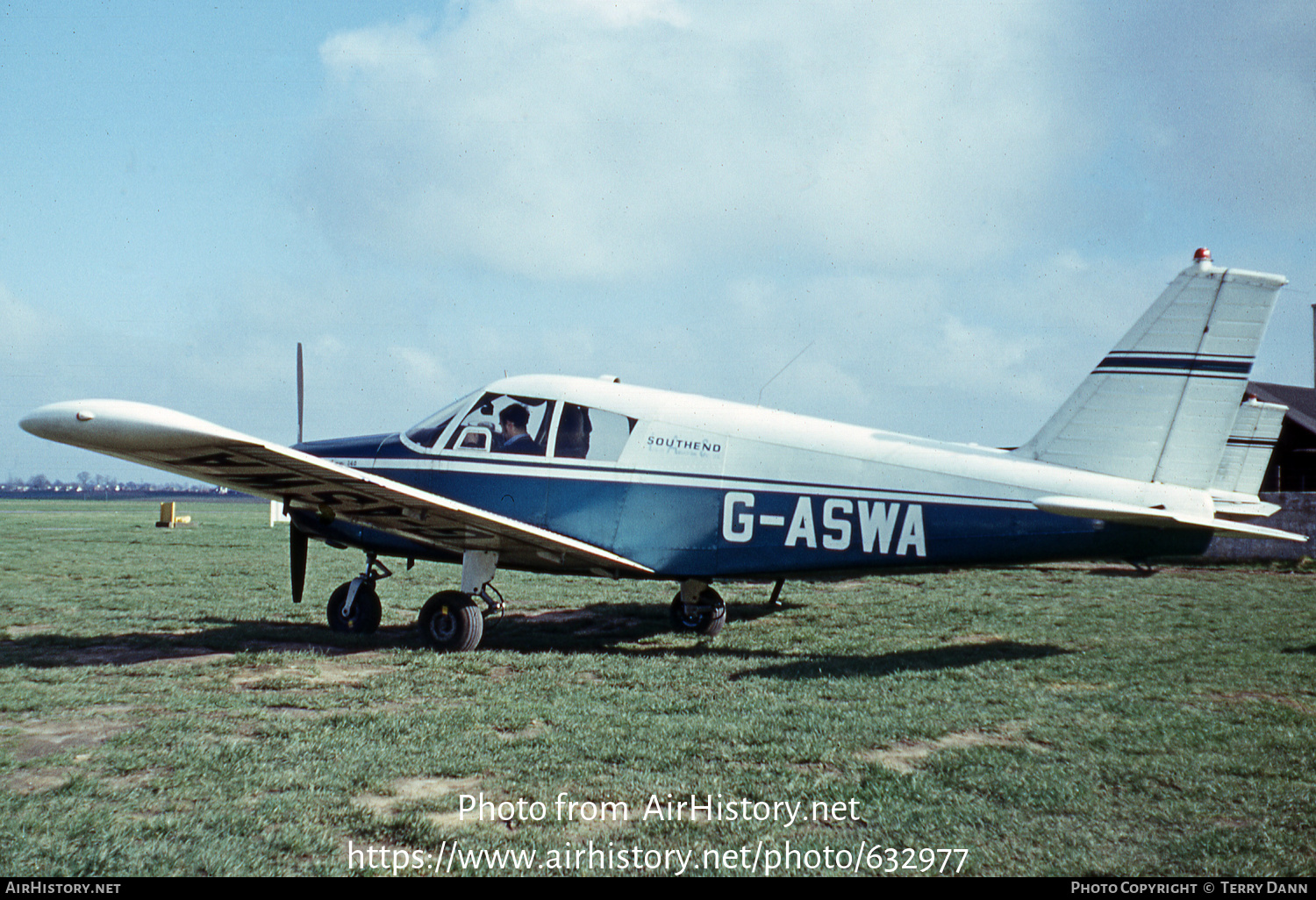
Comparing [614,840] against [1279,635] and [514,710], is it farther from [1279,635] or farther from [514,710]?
[1279,635]

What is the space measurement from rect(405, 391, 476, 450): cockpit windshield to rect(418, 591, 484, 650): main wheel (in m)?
1.68

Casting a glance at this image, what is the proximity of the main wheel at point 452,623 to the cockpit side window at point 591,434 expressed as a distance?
1.69 meters

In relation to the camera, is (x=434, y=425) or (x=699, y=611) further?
(x=699, y=611)

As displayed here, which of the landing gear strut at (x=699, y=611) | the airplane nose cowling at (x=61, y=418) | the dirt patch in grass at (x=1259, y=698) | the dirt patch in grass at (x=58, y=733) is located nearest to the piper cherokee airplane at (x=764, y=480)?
the airplane nose cowling at (x=61, y=418)

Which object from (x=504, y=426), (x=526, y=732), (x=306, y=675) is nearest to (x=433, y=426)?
(x=504, y=426)

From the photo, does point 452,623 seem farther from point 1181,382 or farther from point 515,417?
point 1181,382

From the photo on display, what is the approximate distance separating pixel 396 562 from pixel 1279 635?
15.4 m

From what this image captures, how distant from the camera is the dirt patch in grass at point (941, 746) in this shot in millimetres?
4721

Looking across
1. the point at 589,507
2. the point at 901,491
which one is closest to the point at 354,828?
the point at 589,507

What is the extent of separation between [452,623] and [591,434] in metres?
2.24

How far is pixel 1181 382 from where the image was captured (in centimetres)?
759

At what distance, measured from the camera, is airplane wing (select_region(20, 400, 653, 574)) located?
591cm

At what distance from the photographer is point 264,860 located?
3.35 metres

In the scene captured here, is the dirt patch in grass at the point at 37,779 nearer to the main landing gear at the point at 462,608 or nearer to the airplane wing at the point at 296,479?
the airplane wing at the point at 296,479
